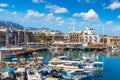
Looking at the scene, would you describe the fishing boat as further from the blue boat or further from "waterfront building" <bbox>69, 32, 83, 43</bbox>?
"waterfront building" <bbox>69, 32, 83, 43</bbox>

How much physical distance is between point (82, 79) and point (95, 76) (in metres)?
3.18

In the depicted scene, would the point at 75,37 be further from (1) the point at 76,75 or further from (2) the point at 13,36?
(1) the point at 76,75

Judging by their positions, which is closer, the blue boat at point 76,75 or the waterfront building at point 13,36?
the blue boat at point 76,75

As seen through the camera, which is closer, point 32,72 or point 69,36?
point 32,72

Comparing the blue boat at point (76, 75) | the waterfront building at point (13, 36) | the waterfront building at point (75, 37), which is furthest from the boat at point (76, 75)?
the waterfront building at point (75, 37)

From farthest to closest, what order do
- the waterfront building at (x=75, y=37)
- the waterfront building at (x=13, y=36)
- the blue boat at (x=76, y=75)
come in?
1. the waterfront building at (x=75, y=37)
2. the waterfront building at (x=13, y=36)
3. the blue boat at (x=76, y=75)

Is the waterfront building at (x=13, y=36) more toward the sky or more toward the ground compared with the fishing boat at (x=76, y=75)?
more toward the sky

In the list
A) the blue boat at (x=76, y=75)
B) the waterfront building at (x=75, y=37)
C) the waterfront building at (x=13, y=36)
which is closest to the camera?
the blue boat at (x=76, y=75)

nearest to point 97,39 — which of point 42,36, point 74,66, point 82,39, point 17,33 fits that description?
point 82,39

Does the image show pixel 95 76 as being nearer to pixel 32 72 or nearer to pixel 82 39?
pixel 32 72

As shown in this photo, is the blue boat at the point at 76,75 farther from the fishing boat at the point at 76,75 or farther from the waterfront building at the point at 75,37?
the waterfront building at the point at 75,37

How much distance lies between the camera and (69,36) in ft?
361

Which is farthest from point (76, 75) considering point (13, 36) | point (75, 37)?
point (75, 37)

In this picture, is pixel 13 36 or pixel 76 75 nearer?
pixel 76 75
